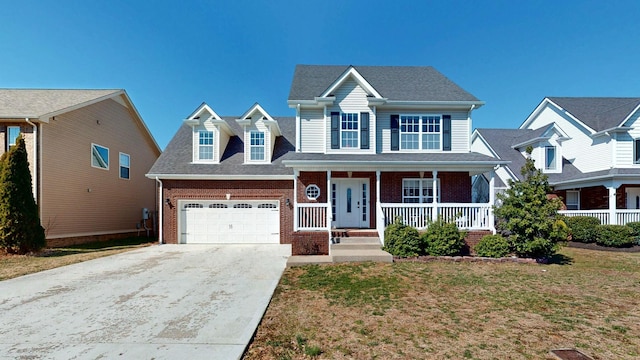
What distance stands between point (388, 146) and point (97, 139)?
15485mm

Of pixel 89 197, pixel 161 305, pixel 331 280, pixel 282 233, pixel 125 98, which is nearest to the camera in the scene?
pixel 161 305

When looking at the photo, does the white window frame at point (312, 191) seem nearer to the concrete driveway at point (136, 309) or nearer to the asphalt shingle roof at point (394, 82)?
the concrete driveway at point (136, 309)

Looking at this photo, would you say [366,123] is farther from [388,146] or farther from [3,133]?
[3,133]

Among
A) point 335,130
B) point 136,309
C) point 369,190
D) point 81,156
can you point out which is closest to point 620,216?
point 369,190

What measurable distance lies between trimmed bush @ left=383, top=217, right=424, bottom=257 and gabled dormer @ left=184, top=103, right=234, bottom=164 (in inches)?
367

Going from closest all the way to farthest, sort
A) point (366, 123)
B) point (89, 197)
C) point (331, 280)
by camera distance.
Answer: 1. point (331, 280)
2. point (366, 123)
3. point (89, 197)

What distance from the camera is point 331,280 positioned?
7.06 m

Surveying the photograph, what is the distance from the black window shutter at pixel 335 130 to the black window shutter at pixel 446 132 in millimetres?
4802

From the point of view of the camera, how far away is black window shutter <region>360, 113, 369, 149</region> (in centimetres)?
1243

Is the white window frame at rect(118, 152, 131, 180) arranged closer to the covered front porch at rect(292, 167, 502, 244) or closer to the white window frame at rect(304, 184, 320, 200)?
the covered front porch at rect(292, 167, 502, 244)

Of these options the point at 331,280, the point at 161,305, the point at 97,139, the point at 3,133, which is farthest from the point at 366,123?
the point at 3,133

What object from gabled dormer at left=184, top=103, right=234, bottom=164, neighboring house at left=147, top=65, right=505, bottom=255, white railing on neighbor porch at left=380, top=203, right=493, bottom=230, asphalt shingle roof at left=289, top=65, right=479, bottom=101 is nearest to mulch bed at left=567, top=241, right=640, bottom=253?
neighboring house at left=147, top=65, right=505, bottom=255

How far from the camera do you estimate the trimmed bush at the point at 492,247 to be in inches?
368

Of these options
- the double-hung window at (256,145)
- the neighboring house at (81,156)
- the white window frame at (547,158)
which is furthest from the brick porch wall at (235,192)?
the white window frame at (547,158)
